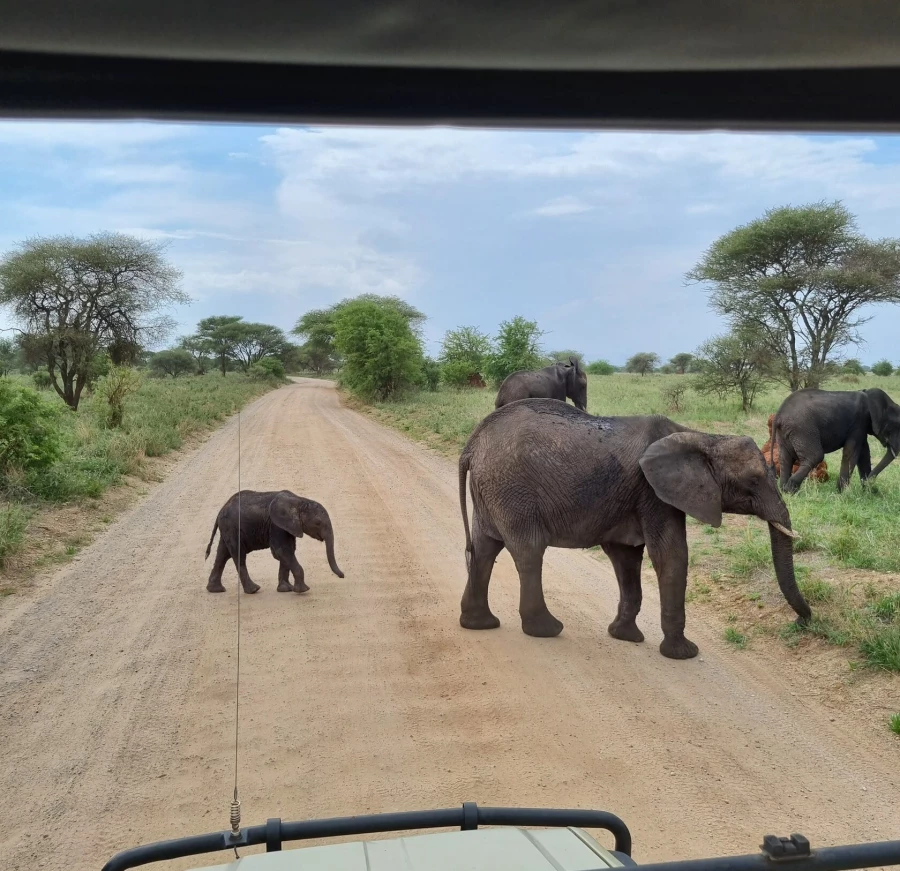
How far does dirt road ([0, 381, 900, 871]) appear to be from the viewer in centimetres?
306

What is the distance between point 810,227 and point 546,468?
3.82 meters

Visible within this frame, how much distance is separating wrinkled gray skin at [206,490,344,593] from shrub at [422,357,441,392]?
1.41 m

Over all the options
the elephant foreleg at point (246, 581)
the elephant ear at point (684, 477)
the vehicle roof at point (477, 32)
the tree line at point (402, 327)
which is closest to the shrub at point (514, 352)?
the tree line at point (402, 327)

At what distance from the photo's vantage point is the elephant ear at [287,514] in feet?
17.1

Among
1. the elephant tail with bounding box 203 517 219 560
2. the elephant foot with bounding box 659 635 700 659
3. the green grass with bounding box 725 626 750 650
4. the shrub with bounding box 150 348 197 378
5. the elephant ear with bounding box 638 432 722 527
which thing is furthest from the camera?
the elephant tail with bounding box 203 517 219 560

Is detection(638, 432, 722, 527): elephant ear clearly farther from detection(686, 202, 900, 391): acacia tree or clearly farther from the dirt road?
detection(686, 202, 900, 391): acacia tree

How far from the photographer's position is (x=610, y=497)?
183 inches

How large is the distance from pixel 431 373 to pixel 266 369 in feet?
5.90

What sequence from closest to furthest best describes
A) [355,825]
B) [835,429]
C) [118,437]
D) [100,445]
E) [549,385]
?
[355,825], [549,385], [118,437], [100,445], [835,429]

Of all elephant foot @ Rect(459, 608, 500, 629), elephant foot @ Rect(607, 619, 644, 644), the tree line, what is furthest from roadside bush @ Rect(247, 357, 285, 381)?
elephant foot @ Rect(607, 619, 644, 644)

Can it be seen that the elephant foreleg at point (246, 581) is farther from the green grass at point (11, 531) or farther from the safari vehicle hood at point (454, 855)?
the safari vehicle hood at point (454, 855)

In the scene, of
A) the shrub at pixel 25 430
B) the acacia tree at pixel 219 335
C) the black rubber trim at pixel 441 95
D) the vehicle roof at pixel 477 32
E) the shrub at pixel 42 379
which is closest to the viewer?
the vehicle roof at pixel 477 32

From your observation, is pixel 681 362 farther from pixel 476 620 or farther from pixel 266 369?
pixel 266 369

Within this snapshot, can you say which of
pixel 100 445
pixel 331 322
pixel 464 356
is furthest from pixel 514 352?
pixel 100 445
